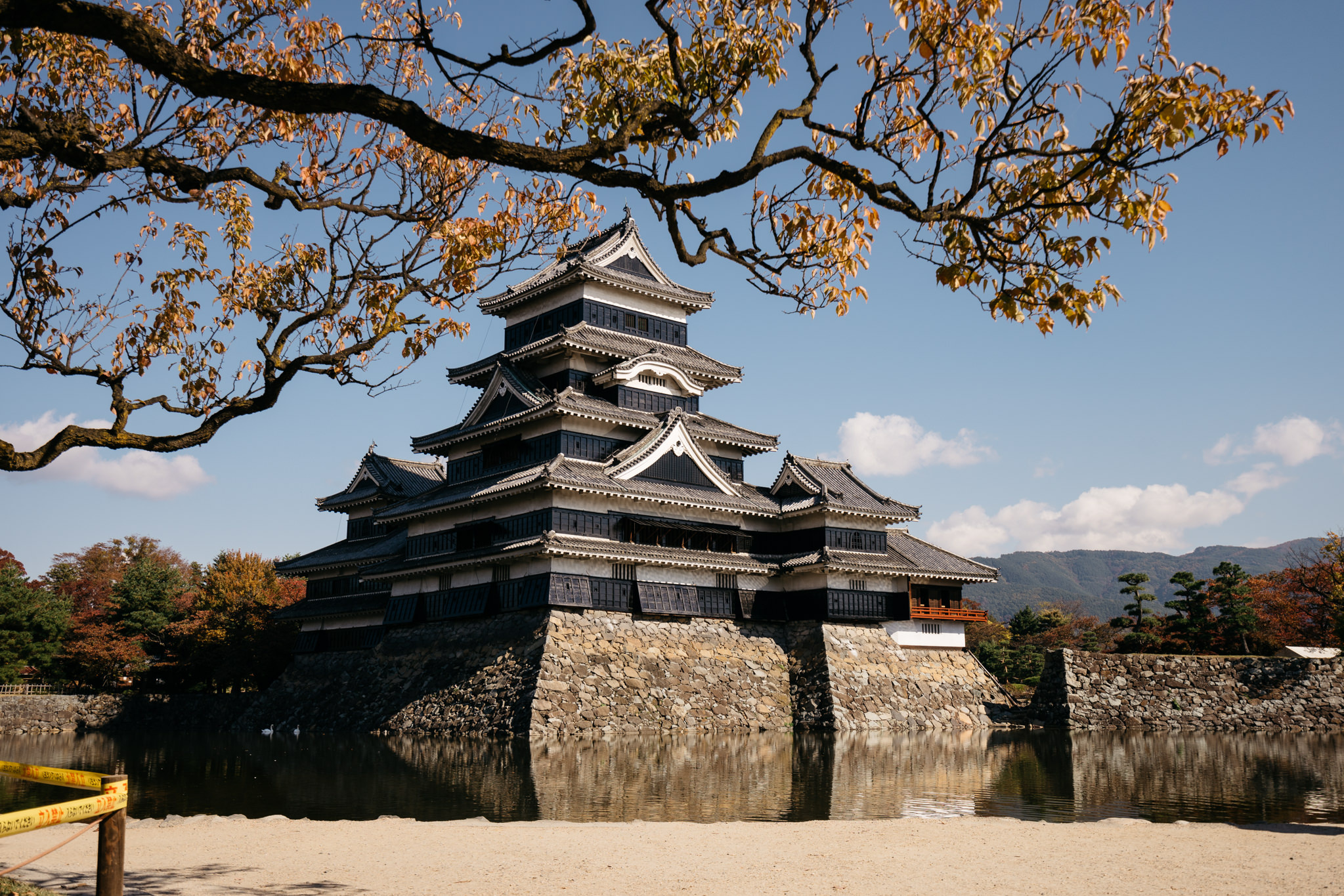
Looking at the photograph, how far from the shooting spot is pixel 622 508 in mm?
35094

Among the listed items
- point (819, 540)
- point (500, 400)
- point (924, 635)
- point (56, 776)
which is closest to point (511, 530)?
point (500, 400)

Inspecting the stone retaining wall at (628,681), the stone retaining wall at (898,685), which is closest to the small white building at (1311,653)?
the stone retaining wall at (898,685)

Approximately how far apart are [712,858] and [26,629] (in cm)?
4829

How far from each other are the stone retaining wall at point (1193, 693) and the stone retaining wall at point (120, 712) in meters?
35.3

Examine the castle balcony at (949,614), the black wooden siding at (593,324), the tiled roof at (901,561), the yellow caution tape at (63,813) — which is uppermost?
the black wooden siding at (593,324)

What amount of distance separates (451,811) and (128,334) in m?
9.35

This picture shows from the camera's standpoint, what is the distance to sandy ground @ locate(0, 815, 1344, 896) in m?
9.90

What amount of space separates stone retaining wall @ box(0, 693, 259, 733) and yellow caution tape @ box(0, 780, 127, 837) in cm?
4084

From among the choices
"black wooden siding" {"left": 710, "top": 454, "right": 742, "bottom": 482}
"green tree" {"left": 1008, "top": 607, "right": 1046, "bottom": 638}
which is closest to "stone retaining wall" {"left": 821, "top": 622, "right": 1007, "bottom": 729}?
"black wooden siding" {"left": 710, "top": 454, "right": 742, "bottom": 482}

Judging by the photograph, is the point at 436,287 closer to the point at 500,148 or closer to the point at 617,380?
the point at 500,148

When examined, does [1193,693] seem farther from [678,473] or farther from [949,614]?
[678,473]

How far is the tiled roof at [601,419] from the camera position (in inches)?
1387

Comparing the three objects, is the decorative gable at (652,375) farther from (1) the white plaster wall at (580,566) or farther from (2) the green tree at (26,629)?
(2) the green tree at (26,629)

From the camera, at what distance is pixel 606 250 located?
40438 millimetres
